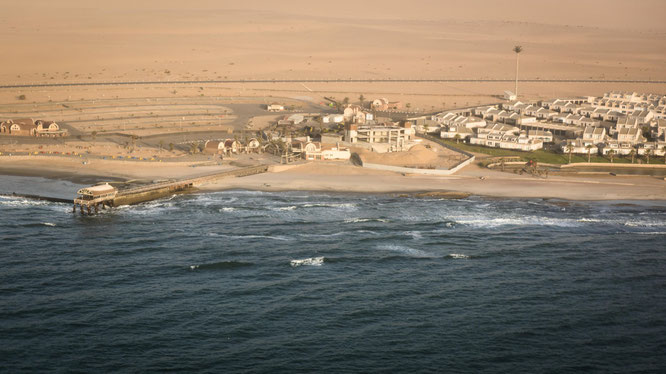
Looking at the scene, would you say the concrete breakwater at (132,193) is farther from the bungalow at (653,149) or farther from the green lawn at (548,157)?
the bungalow at (653,149)

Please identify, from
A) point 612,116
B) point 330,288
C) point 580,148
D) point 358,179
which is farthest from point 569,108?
point 330,288

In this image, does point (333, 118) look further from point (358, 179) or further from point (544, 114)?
point (358, 179)

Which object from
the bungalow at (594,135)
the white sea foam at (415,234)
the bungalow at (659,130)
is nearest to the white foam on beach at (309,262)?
the white sea foam at (415,234)

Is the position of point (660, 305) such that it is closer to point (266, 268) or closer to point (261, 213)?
point (266, 268)

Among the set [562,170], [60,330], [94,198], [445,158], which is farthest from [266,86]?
[60,330]

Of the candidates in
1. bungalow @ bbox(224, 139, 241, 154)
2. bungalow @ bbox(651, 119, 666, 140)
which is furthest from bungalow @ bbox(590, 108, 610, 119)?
bungalow @ bbox(224, 139, 241, 154)
